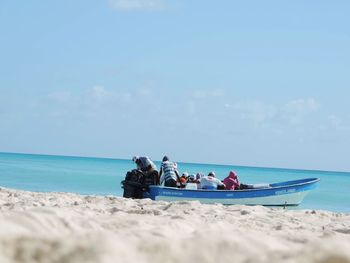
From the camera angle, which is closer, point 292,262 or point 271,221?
point 292,262

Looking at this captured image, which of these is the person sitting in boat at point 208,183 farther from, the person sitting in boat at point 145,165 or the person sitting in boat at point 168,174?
the person sitting in boat at point 145,165

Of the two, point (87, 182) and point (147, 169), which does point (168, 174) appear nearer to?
point (147, 169)

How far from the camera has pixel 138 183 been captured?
15758 millimetres

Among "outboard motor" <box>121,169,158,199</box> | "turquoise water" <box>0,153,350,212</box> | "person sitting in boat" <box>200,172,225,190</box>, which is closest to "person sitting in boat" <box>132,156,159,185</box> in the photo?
"outboard motor" <box>121,169,158,199</box>

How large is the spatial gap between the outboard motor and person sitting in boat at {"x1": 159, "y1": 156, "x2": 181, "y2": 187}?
229 millimetres

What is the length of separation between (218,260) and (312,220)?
7.23m

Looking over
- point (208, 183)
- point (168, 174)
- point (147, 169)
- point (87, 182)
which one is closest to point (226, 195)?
point (208, 183)

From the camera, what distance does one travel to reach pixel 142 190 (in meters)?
15.7

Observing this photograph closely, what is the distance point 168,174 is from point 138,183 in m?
0.86

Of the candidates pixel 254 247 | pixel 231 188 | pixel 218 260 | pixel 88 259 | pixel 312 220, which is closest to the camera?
pixel 88 259

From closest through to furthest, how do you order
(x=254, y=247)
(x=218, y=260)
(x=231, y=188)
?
(x=218, y=260)
(x=254, y=247)
(x=231, y=188)

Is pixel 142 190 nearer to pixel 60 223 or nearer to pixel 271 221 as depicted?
pixel 271 221

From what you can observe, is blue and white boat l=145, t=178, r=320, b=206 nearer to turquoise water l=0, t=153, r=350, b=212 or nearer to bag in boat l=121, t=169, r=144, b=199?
bag in boat l=121, t=169, r=144, b=199

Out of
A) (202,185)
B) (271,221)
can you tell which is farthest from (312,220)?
(202,185)
